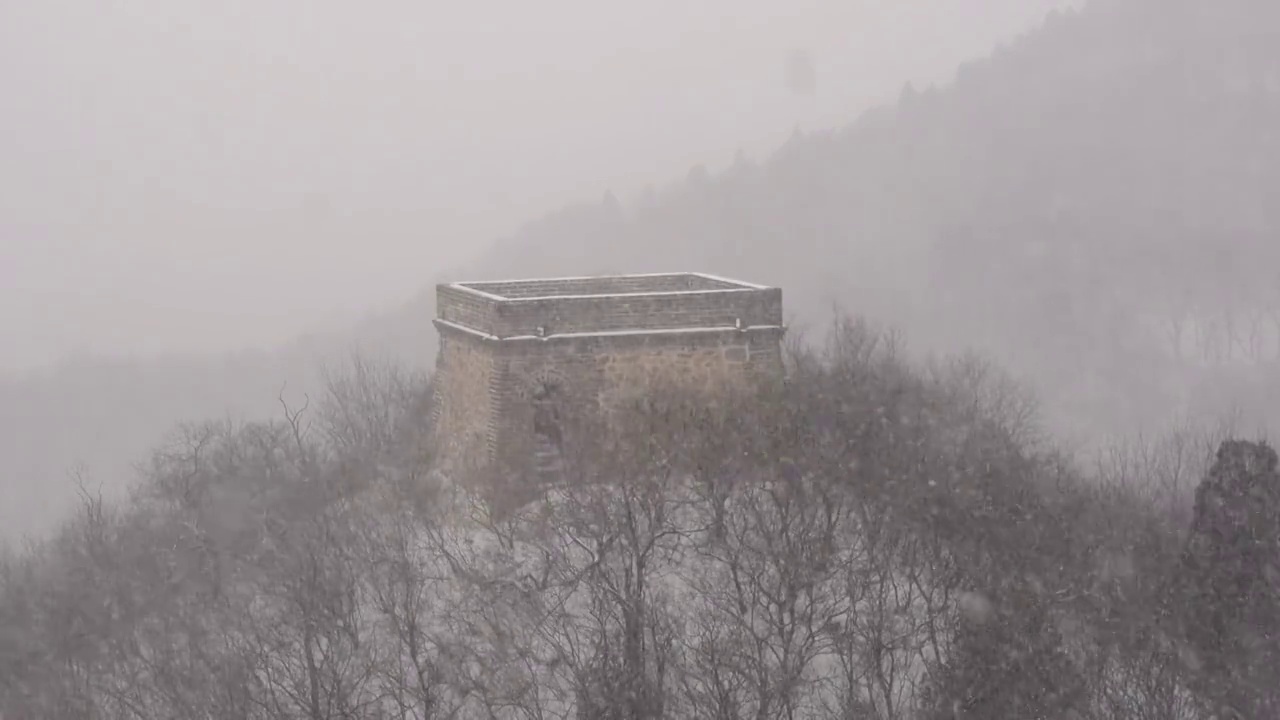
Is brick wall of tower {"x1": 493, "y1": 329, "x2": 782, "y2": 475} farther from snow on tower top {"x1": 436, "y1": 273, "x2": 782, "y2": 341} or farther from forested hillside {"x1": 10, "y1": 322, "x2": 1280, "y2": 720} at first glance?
forested hillside {"x1": 10, "y1": 322, "x2": 1280, "y2": 720}

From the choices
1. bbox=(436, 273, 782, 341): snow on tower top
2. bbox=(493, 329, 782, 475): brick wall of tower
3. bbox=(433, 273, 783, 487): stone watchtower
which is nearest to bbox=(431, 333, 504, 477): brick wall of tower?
bbox=(433, 273, 783, 487): stone watchtower

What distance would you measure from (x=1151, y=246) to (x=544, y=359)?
73.4 meters

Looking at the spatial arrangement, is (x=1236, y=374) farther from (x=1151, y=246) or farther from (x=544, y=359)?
(x=544, y=359)

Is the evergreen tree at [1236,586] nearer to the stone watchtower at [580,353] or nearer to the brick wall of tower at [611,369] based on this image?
the brick wall of tower at [611,369]

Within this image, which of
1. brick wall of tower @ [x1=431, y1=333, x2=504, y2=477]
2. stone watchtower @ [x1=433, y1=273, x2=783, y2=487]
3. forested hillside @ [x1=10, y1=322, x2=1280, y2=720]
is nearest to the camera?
forested hillside @ [x1=10, y1=322, x2=1280, y2=720]

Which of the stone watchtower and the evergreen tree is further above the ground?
the stone watchtower

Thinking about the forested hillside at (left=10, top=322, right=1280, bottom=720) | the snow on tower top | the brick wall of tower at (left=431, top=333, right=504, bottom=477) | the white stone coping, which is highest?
the snow on tower top

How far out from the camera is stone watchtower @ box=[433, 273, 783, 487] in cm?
2031

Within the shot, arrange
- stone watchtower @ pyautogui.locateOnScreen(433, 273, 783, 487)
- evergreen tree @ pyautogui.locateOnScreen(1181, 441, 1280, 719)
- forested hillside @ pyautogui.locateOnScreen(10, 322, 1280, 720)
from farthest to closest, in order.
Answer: stone watchtower @ pyautogui.locateOnScreen(433, 273, 783, 487)
forested hillside @ pyautogui.locateOnScreen(10, 322, 1280, 720)
evergreen tree @ pyautogui.locateOnScreen(1181, 441, 1280, 719)

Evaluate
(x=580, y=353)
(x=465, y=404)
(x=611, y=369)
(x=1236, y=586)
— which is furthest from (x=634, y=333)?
(x=1236, y=586)

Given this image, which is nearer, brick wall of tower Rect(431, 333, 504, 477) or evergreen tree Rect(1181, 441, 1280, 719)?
evergreen tree Rect(1181, 441, 1280, 719)

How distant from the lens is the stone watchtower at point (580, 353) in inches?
800

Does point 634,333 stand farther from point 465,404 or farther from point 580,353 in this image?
point 465,404

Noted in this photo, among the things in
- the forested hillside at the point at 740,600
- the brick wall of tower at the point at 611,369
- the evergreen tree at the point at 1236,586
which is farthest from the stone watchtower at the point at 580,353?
the evergreen tree at the point at 1236,586
